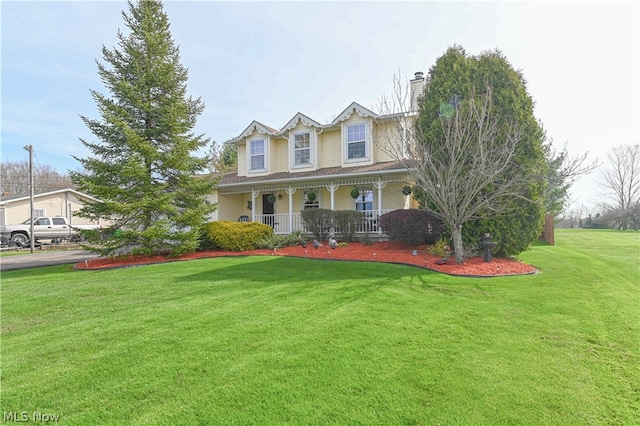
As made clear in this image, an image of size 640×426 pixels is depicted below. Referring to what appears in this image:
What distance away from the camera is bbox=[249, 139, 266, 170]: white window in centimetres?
1752

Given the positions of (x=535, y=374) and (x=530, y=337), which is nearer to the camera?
(x=535, y=374)

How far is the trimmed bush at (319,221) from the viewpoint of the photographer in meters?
13.3

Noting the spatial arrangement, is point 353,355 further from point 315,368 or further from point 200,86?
point 200,86

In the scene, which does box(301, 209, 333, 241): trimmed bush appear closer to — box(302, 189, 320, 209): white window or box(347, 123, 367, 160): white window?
box(302, 189, 320, 209): white window

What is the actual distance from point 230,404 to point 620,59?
1362 centimetres

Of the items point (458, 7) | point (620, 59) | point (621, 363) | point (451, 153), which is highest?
point (458, 7)

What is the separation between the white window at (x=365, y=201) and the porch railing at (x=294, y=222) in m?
1.09

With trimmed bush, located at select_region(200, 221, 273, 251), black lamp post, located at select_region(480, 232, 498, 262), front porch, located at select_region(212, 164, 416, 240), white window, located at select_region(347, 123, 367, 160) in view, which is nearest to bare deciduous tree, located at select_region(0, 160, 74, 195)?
front porch, located at select_region(212, 164, 416, 240)

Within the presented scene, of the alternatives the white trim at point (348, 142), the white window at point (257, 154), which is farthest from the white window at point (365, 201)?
the white window at point (257, 154)

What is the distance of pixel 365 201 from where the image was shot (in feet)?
50.4

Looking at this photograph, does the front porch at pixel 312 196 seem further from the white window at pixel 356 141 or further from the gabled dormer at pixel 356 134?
the white window at pixel 356 141

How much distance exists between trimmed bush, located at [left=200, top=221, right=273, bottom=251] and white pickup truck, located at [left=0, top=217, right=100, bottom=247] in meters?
13.2

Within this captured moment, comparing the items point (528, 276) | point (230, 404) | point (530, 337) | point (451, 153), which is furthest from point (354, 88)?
point (230, 404)

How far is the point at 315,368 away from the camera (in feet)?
10.3
